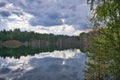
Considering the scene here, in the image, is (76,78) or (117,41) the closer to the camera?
(117,41)

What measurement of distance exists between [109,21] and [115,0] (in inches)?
176

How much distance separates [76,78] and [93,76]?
1442 inches

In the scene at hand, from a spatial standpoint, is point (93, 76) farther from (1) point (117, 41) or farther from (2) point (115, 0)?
(2) point (115, 0)

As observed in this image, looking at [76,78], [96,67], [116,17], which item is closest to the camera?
A: [116,17]

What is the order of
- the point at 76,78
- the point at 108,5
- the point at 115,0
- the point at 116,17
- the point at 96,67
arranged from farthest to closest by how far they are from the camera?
1. the point at 76,78
2. the point at 96,67
3. the point at 116,17
4. the point at 108,5
5. the point at 115,0

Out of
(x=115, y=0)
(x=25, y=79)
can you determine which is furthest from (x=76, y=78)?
(x=115, y=0)

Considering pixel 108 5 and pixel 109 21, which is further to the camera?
pixel 109 21

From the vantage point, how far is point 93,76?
39875 mm

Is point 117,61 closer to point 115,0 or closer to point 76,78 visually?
point 115,0

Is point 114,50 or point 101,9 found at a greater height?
point 101,9

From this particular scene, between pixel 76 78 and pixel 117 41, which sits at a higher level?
pixel 117 41

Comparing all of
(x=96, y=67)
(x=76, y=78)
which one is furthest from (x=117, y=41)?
(x=76, y=78)

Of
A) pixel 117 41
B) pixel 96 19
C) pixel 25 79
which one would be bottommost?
pixel 25 79

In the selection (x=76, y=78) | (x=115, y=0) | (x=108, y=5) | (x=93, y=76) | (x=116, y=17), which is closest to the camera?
(x=115, y=0)
